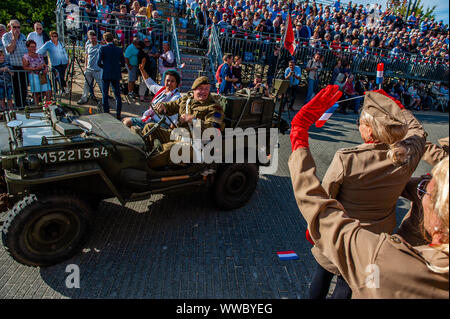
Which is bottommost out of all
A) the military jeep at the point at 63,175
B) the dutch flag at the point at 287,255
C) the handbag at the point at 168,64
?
the dutch flag at the point at 287,255

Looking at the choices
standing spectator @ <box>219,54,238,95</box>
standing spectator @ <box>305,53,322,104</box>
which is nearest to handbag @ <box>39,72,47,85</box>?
standing spectator @ <box>219,54,238,95</box>

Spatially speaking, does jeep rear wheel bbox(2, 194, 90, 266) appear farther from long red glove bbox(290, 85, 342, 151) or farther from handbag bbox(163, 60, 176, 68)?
handbag bbox(163, 60, 176, 68)

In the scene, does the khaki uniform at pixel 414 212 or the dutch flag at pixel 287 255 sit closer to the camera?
the khaki uniform at pixel 414 212

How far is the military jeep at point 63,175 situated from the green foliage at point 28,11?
12.7 m

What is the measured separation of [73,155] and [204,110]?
177cm

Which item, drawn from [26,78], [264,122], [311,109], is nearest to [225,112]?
[264,122]

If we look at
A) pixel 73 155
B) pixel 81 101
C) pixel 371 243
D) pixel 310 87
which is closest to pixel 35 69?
pixel 81 101

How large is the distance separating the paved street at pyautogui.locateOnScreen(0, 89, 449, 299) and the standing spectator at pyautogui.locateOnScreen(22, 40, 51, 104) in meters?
4.06

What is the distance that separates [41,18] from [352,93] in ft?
47.1

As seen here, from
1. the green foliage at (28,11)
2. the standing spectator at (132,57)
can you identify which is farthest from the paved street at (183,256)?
the green foliage at (28,11)

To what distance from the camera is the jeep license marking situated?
2.75 metres

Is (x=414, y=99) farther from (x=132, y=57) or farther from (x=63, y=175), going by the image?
(x=63, y=175)

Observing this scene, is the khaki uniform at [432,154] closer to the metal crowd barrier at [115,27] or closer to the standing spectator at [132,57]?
the standing spectator at [132,57]

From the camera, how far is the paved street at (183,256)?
281 centimetres
